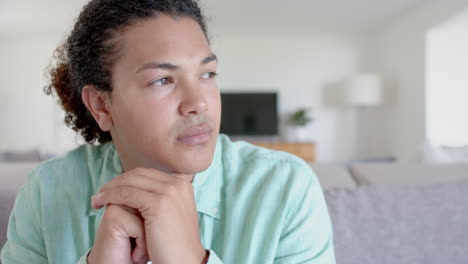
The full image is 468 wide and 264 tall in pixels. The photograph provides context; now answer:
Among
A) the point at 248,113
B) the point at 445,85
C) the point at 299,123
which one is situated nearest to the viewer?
the point at 445,85

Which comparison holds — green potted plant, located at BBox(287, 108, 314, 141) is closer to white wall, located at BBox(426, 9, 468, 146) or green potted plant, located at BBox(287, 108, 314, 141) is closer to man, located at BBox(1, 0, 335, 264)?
white wall, located at BBox(426, 9, 468, 146)

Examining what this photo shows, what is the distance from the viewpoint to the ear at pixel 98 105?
0.98 metres

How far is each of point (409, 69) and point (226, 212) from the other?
538cm

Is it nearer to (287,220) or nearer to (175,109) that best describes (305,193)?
(287,220)

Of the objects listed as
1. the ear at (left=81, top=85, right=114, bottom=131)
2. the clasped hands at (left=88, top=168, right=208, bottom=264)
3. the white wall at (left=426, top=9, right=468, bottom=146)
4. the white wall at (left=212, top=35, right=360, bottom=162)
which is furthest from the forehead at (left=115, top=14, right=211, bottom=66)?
the white wall at (left=212, top=35, right=360, bottom=162)

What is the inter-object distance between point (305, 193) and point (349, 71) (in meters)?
6.35

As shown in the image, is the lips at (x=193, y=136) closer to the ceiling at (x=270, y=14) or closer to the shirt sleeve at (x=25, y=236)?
the shirt sleeve at (x=25, y=236)

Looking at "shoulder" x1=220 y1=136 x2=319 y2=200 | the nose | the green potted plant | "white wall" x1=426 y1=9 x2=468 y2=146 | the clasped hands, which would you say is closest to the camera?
the clasped hands

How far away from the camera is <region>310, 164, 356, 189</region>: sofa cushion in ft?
3.84

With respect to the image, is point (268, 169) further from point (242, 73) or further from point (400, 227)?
point (242, 73)

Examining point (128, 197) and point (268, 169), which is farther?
point (268, 169)

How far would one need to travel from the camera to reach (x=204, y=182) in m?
1.00

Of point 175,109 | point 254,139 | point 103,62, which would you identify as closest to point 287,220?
point 175,109

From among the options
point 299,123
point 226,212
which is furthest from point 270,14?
point 226,212
